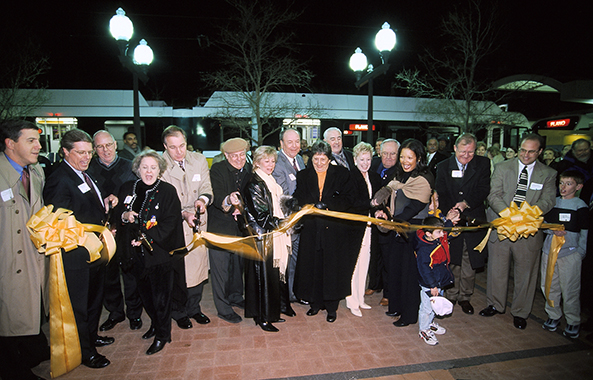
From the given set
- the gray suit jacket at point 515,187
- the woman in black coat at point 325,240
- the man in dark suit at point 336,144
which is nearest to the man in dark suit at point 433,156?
the gray suit jacket at point 515,187

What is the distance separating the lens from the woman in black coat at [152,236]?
3.39 m

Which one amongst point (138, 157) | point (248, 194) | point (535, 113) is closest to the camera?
point (138, 157)

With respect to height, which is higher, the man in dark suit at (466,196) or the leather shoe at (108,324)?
the man in dark suit at (466,196)

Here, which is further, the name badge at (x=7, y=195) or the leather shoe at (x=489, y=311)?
the leather shoe at (x=489, y=311)

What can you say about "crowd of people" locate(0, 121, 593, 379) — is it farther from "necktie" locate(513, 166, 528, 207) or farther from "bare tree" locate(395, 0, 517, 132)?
"bare tree" locate(395, 0, 517, 132)

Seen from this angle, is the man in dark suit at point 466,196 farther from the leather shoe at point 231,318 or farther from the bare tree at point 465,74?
the bare tree at point 465,74

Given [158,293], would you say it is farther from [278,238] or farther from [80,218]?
[278,238]

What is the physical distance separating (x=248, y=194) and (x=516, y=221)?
3.34 metres

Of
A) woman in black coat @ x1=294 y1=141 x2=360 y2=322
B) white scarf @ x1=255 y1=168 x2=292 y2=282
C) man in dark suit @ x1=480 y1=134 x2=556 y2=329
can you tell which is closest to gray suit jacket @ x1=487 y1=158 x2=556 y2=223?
man in dark suit @ x1=480 y1=134 x2=556 y2=329

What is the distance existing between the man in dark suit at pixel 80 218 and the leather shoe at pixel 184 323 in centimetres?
90

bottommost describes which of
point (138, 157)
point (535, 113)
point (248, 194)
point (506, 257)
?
point (506, 257)

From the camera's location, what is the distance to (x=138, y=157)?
11.5 ft

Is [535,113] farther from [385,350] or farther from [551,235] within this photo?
[385,350]

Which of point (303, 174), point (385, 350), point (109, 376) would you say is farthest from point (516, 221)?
point (109, 376)
